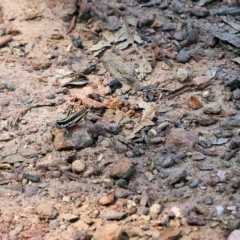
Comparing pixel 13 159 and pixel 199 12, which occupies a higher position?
pixel 199 12

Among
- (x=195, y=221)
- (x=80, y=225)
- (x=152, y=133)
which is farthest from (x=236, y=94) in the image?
(x=80, y=225)

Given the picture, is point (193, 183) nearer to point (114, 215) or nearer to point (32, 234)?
point (114, 215)

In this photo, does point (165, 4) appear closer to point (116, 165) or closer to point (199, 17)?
point (199, 17)

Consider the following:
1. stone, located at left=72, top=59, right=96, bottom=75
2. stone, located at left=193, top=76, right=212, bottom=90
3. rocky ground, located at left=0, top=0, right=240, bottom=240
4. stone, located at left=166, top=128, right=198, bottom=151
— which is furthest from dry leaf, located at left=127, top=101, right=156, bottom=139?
stone, located at left=72, top=59, right=96, bottom=75

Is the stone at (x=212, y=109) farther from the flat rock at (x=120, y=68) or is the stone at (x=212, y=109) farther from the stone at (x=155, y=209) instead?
the stone at (x=155, y=209)

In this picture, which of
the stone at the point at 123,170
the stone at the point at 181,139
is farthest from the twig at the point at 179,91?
the stone at the point at 123,170

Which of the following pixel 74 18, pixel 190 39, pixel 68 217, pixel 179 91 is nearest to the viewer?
pixel 68 217

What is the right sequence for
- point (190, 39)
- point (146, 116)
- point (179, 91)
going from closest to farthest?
point (146, 116) < point (179, 91) < point (190, 39)
